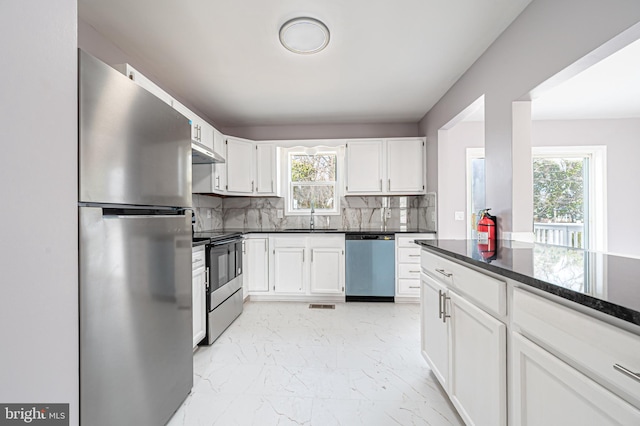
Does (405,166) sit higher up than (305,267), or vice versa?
(405,166)

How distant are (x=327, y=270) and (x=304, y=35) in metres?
2.60

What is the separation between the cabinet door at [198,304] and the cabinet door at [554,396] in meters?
2.11

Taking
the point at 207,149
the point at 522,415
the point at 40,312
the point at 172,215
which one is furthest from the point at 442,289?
the point at 207,149

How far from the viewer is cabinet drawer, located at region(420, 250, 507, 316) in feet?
3.65

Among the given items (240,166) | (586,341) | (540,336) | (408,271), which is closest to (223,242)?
(240,166)

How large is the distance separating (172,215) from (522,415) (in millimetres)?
1747

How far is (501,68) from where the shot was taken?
6.82ft

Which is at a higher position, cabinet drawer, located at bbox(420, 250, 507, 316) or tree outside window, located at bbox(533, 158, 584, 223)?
tree outside window, located at bbox(533, 158, 584, 223)

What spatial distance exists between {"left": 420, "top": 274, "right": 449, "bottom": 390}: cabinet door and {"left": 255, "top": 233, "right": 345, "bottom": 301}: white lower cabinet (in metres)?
1.76

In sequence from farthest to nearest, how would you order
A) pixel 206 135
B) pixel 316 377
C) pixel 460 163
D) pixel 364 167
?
pixel 460 163 → pixel 364 167 → pixel 206 135 → pixel 316 377

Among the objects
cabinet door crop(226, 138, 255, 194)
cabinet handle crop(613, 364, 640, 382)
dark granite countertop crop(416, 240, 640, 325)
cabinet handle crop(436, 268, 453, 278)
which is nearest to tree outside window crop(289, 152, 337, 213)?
cabinet door crop(226, 138, 255, 194)

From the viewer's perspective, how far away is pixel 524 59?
183 cm

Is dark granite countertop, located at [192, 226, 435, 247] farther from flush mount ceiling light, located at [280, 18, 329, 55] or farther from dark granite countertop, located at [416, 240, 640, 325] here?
dark granite countertop, located at [416, 240, 640, 325]

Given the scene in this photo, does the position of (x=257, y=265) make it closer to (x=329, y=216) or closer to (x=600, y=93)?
(x=329, y=216)
